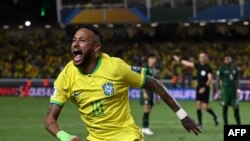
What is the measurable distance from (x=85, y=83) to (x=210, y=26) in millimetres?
33612

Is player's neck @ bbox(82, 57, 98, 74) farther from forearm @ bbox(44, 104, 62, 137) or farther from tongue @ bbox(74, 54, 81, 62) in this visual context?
forearm @ bbox(44, 104, 62, 137)

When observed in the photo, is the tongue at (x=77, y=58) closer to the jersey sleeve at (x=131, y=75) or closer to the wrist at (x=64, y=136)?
the jersey sleeve at (x=131, y=75)

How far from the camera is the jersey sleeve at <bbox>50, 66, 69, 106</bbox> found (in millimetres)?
5965

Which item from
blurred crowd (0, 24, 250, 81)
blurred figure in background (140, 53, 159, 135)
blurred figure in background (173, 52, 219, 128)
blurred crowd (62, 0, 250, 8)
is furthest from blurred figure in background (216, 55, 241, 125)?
blurred crowd (62, 0, 250, 8)

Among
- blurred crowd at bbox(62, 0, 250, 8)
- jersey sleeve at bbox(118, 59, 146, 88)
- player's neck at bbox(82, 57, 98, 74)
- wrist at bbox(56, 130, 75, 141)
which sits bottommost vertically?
blurred crowd at bbox(62, 0, 250, 8)

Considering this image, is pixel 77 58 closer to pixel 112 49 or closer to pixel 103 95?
pixel 103 95

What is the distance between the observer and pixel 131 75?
19.7 ft

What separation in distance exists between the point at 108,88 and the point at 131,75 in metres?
0.27

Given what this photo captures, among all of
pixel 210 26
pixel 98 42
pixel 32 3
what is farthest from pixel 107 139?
pixel 32 3

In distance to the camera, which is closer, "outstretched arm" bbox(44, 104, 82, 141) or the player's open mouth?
"outstretched arm" bbox(44, 104, 82, 141)

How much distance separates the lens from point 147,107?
16.3m

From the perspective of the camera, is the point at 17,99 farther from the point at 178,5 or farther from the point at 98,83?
the point at 98,83

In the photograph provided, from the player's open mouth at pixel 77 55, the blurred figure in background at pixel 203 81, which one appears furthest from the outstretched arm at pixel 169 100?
the blurred figure in background at pixel 203 81

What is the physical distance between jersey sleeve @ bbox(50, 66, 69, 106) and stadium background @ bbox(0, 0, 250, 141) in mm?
23182
